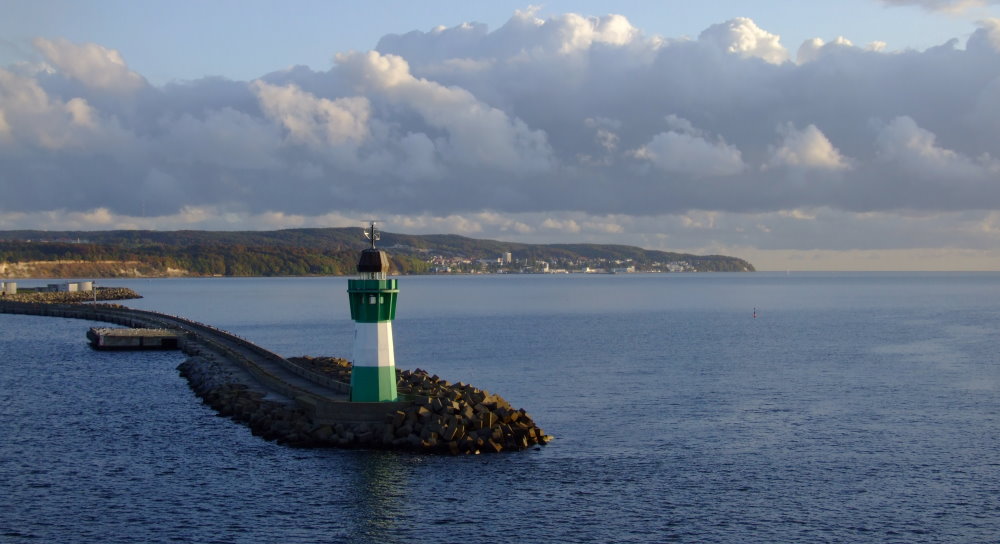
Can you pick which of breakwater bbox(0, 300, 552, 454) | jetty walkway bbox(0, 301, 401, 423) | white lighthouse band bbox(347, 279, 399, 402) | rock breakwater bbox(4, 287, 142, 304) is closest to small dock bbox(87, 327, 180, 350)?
jetty walkway bbox(0, 301, 401, 423)

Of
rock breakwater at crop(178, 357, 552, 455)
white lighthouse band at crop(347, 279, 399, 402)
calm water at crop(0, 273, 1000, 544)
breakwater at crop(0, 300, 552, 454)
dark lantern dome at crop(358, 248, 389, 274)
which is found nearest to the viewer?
calm water at crop(0, 273, 1000, 544)

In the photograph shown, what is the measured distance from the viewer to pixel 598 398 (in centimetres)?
4919

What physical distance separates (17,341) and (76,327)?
2134cm

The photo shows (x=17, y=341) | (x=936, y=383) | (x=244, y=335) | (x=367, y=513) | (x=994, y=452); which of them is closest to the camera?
(x=367, y=513)

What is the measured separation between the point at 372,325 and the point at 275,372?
61.9ft

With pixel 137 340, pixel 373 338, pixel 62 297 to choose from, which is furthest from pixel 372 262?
pixel 62 297

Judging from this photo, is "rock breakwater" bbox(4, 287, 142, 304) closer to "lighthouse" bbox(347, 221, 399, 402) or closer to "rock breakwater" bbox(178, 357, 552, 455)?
"rock breakwater" bbox(178, 357, 552, 455)

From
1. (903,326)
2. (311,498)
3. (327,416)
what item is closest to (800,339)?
Answer: (903,326)

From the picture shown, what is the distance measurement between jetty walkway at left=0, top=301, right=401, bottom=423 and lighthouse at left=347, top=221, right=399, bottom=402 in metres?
0.69

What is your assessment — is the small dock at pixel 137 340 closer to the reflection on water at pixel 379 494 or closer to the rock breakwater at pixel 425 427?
the rock breakwater at pixel 425 427

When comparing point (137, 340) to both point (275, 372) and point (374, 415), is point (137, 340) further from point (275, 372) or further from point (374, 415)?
point (374, 415)

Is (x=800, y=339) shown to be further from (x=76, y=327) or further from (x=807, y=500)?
(x=76, y=327)

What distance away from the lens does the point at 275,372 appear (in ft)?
170

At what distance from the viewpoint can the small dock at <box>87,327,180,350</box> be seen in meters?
80.3
